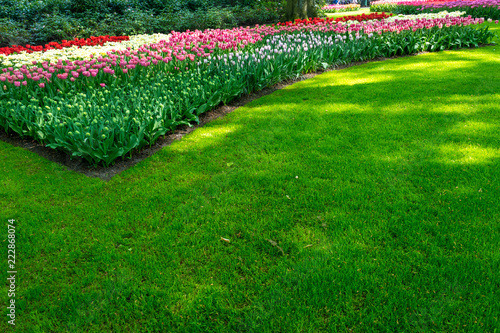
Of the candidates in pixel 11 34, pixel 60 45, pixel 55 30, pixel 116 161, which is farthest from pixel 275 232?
pixel 55 30

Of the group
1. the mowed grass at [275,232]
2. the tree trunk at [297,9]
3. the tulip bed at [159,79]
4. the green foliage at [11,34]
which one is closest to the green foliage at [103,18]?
the green foliage at [11,34]

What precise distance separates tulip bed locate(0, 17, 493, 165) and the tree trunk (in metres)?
5.17

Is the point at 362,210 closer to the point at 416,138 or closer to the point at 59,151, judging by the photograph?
the point at 416,138

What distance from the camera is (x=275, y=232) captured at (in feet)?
9.43

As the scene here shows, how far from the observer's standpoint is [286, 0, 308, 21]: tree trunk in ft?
48.2

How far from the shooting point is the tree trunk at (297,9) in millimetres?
14688

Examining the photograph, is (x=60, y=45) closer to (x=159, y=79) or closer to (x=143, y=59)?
(x=143, y=59)

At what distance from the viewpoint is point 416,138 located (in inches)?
170

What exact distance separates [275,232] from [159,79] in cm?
402

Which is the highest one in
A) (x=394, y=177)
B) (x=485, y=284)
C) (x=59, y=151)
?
(x=59, y=151)

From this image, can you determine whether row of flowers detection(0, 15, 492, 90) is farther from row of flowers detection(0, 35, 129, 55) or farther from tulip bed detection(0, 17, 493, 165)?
row of flowers detection(0, 35, 129, 55)

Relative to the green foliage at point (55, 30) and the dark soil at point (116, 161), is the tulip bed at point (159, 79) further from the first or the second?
the green foliage at point (55, 30)

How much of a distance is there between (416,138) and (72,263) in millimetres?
4124

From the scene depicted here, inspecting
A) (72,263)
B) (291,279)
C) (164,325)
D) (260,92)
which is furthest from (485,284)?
(260,92)
